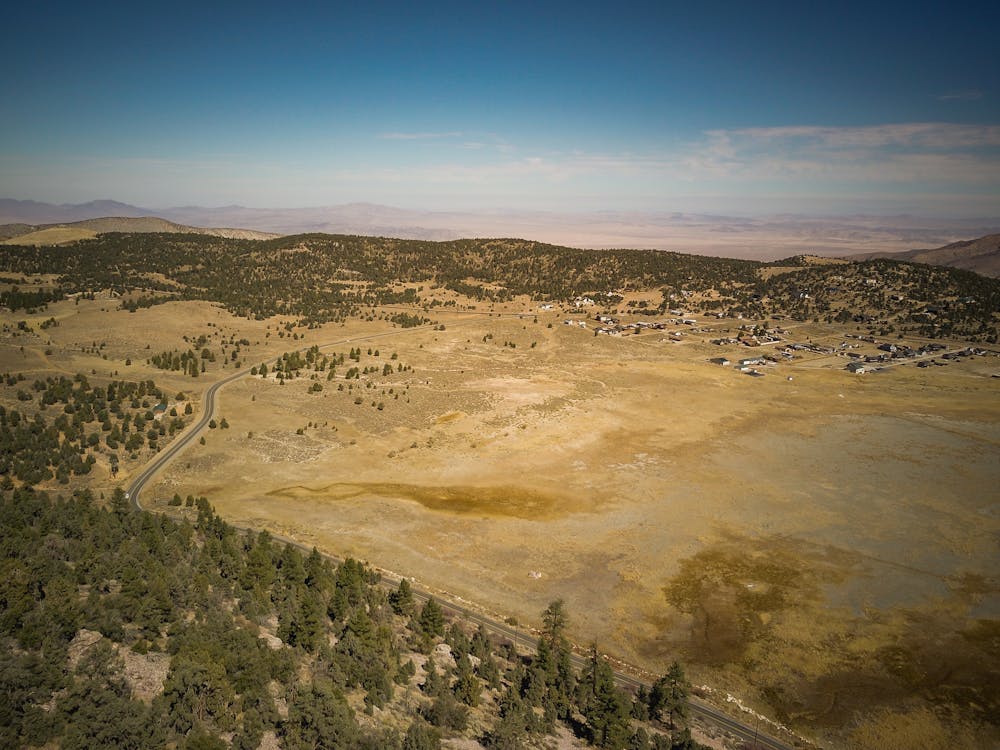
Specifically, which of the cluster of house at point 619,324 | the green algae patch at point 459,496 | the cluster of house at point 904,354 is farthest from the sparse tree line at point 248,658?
the cluster of house at point 619,324

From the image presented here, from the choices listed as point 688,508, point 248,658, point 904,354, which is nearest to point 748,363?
point 904,354

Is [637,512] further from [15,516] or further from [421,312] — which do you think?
[421,312]

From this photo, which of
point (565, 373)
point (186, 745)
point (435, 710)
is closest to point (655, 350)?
point (565, 373)

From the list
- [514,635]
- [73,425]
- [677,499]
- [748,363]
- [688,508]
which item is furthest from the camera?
[748,363]

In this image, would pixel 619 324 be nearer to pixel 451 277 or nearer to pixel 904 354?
pixel 904 354

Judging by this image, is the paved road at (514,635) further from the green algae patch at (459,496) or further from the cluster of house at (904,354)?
the cluster of house at (904,354)

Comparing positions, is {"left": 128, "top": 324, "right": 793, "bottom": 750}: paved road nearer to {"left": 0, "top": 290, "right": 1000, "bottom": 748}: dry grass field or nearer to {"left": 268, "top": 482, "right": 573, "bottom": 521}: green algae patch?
{"left": 0, "top": 290, "right": 1000, "bottom": 748}: dry grass field
